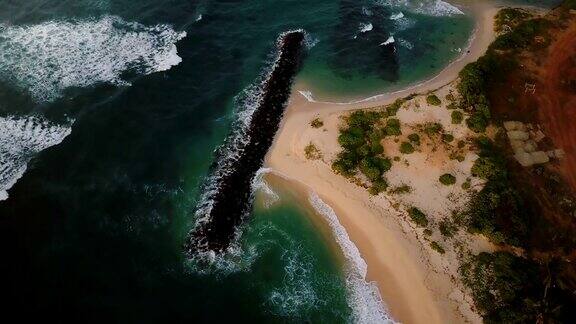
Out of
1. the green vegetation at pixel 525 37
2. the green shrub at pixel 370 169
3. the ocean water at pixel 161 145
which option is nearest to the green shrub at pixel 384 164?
the green shrub at pixel 370 169

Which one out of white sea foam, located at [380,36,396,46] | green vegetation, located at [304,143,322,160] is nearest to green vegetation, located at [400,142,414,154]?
green vegetation, located at [304,143,322,160]

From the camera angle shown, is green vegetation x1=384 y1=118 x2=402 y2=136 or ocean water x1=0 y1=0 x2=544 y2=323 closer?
ocean water x1=0 y1=0 x2=544 y2=323

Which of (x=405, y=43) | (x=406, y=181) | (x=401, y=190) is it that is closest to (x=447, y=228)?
(x=401, y=190)

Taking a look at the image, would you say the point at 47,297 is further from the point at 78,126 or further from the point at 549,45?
the point at 549,45

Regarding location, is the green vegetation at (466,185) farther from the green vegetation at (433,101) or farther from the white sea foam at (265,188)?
the white sea foam at (265,188)

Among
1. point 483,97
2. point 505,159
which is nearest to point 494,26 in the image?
point 483,97

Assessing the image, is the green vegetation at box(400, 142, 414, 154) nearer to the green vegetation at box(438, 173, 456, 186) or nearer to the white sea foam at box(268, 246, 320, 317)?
the green vegetation at box(438, 173, 456, 186)

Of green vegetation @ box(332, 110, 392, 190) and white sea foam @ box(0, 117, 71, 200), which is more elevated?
white sea foam @ box(0, 117, 71, 200)

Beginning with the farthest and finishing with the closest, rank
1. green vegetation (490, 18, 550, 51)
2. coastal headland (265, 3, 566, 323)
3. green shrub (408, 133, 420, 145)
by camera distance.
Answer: green vegetation (490, 18, 550, 51)
green shrub (408, 133, 420, 145)
coastal headland (265, 3, 566, 323)
